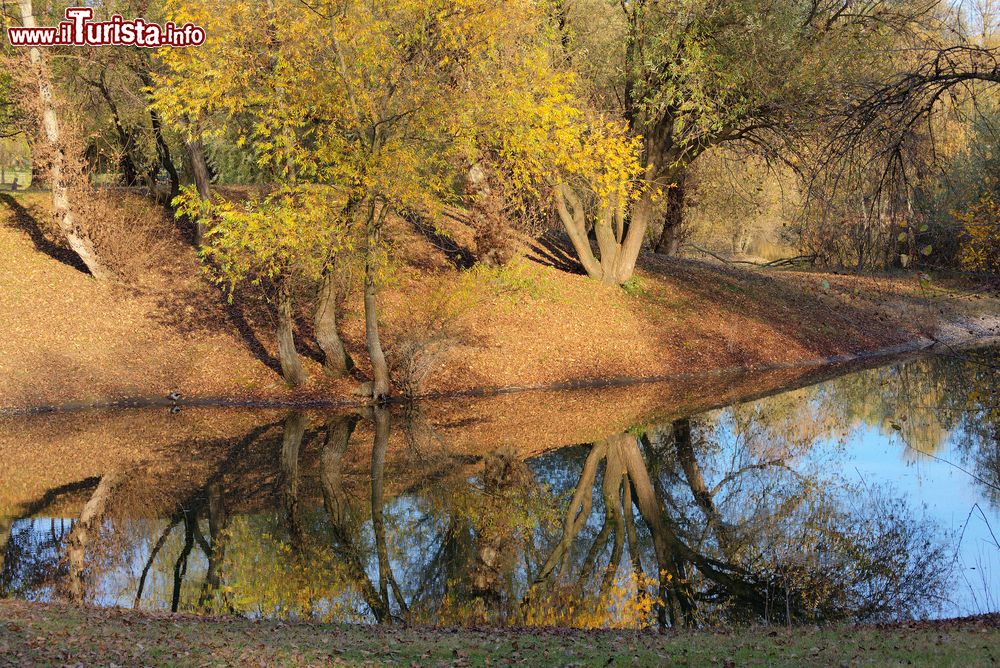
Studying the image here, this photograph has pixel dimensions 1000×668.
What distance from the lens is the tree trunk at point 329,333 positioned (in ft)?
72.8

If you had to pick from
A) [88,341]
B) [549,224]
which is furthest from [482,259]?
[88,341]

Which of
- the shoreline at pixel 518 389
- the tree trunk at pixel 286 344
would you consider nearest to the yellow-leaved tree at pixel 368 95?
the tree trunk at pixel 286 344

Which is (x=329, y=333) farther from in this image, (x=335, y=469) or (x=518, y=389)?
(x=335, y=469)

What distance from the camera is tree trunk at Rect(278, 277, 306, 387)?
21.8 meters

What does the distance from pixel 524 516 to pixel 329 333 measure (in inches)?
371

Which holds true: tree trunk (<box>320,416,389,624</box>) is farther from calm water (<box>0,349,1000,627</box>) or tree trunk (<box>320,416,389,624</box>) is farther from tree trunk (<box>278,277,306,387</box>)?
tree trunk (<box>278,277,306,387</box>)

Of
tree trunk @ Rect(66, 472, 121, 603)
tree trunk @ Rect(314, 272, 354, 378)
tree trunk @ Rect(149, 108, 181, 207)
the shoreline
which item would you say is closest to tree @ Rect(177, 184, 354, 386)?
tree trunk @ Rect(314, 272, 354, 378)

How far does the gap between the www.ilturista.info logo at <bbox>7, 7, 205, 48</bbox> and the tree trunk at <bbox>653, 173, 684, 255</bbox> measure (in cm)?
1777

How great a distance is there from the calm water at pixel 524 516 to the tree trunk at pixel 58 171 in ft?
23.4

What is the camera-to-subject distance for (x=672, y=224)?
3641 centimetres

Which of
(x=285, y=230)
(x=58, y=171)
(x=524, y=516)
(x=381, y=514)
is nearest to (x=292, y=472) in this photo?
(x=381, y=514)

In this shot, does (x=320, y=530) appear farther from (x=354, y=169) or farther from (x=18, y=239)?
(x=18, y=239)

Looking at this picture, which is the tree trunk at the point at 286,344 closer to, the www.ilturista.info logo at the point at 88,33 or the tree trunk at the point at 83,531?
the tree trunk at the point at 83,531

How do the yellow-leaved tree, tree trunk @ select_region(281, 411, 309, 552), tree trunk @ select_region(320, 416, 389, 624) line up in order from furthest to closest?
1. the yellow-leaved tree
2. tree trunk @ select_region(281, 411, 309, 552)
3. tree trunk @ select_region(320, 416, 389, 624)
